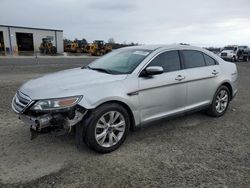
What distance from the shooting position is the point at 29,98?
3.67m

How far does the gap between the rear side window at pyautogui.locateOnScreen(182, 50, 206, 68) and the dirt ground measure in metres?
1.23

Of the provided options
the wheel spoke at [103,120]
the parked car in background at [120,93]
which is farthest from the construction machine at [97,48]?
the wheel spoke at [103,120]

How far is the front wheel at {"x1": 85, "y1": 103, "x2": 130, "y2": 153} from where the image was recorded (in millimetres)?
3701

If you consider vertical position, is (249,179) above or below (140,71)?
below

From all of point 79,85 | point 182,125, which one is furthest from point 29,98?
point 182,125

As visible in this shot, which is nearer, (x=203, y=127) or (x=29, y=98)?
(x=29, y=98)

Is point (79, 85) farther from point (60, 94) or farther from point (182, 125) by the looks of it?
point (182, 125)

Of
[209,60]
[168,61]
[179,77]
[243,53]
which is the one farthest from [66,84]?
[243,53]

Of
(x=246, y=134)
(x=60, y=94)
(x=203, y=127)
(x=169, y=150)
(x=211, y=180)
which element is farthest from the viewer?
(x=203, y=127)

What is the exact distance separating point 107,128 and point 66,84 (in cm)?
90

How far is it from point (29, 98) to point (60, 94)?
0.48m

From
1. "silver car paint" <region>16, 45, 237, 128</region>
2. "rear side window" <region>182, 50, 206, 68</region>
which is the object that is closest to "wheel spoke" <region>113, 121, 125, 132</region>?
"silver car paint" <region>16, 45, 237, 128</region>

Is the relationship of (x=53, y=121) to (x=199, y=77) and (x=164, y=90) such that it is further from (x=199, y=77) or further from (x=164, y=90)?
(x=199, y=77)

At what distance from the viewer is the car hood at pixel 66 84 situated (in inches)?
142
